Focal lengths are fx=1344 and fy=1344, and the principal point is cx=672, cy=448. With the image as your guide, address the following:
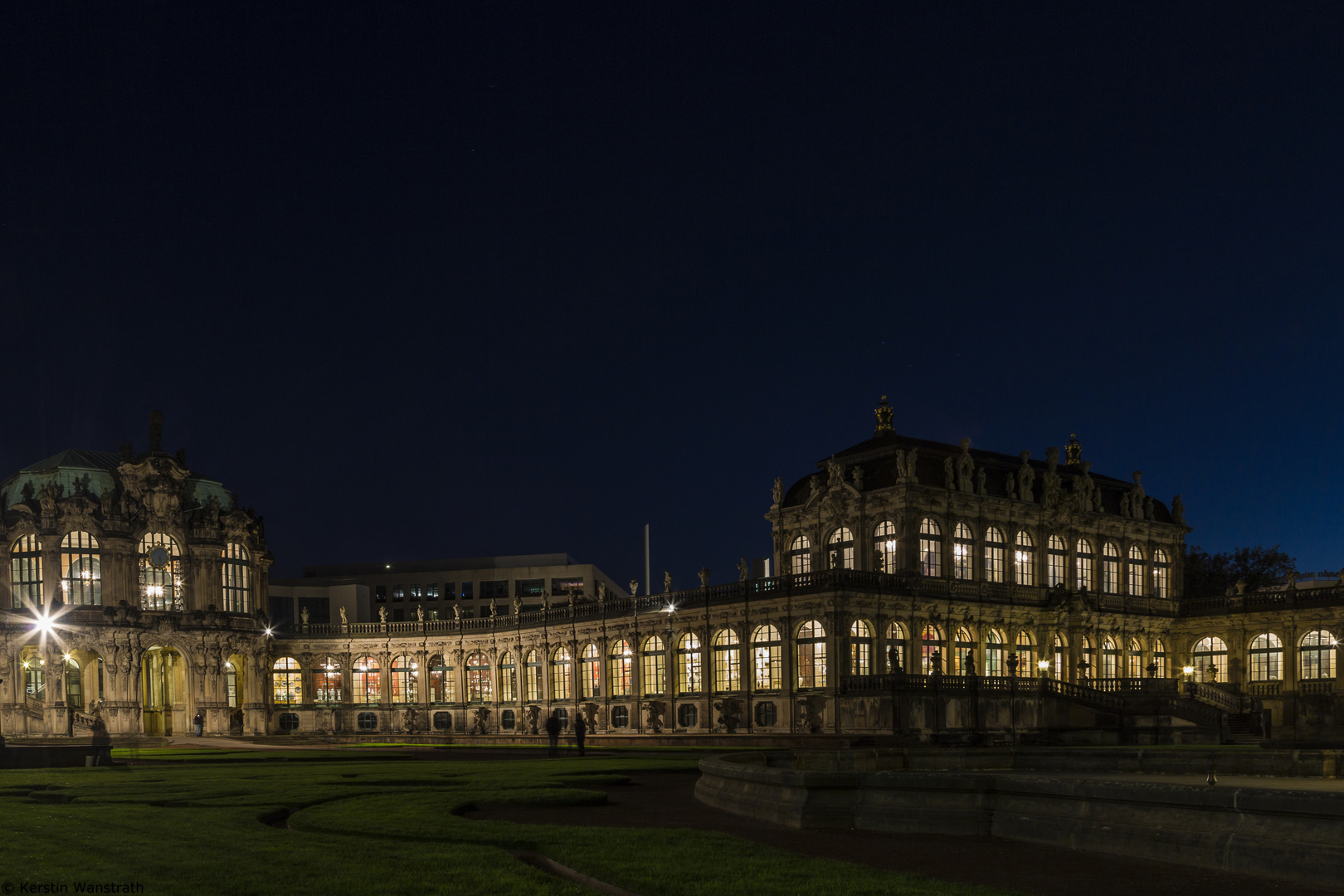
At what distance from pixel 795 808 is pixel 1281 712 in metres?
66.3

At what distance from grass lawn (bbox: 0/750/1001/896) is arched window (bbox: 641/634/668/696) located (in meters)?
47.3

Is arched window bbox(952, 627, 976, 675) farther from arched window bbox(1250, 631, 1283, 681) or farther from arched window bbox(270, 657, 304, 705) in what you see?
arched window bbox(270, 657, 304, 705)

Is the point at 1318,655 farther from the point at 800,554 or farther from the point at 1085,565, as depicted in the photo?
the point at 800,554

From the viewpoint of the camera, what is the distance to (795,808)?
2161cm

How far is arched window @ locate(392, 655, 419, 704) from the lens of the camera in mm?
96000

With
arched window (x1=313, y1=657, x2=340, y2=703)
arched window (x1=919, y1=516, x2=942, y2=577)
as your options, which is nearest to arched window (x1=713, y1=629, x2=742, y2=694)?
arched window (x1=919, y1=516, x2=942, y2=577)

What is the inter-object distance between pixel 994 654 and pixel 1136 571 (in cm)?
1813

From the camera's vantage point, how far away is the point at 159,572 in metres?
90.6

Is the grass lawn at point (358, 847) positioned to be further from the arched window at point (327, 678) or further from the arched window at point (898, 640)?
the arched window at point (327, 678)

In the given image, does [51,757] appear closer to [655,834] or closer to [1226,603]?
[655,834]

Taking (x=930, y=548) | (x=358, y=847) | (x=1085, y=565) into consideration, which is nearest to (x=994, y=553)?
(x=930, y=548)

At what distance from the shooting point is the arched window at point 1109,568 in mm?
88125

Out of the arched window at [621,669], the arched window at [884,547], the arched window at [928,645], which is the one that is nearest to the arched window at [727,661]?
A: the arched window at [621,669]

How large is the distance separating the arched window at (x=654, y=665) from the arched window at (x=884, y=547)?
13400 millimetres
